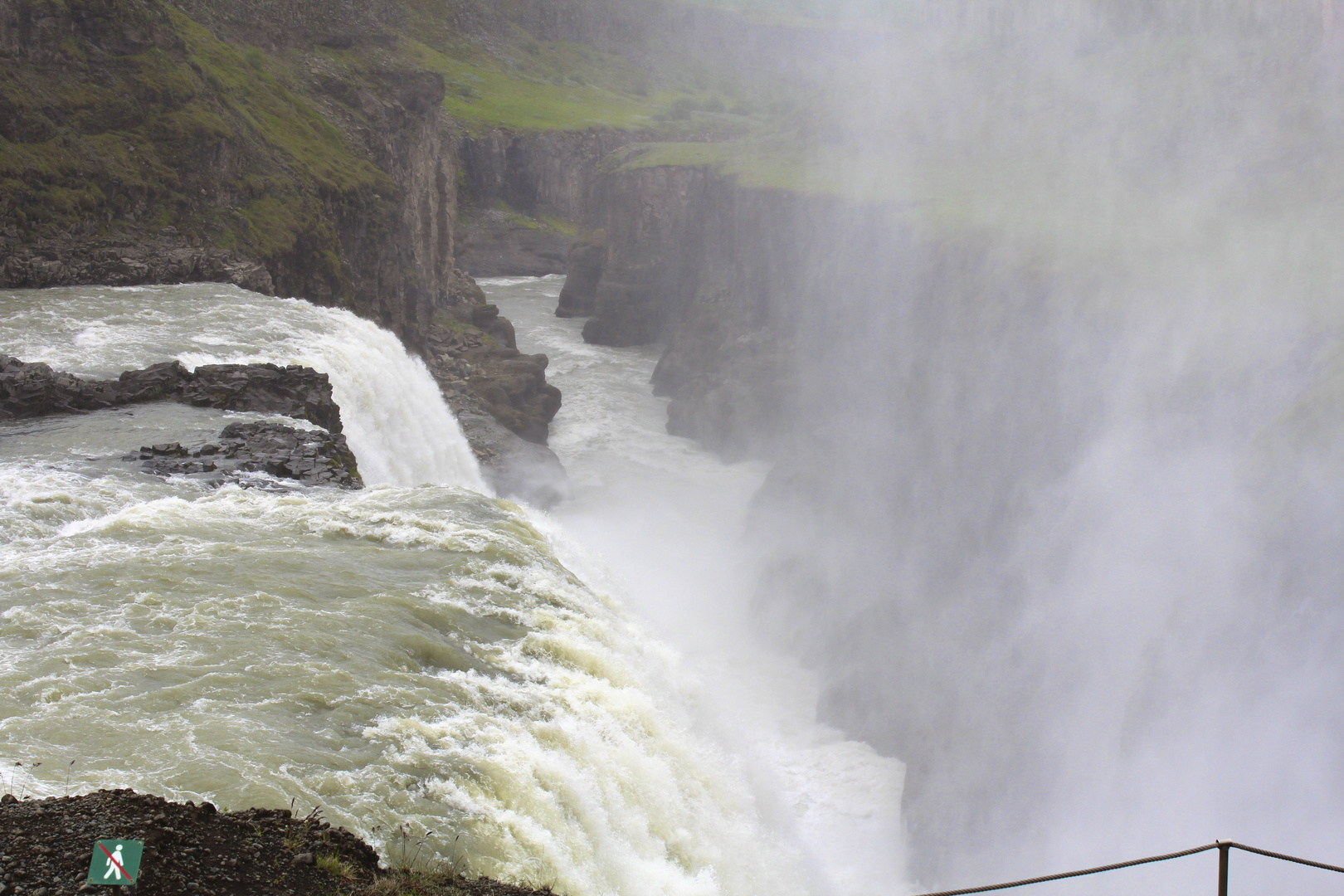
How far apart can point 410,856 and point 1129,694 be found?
44.5 feet

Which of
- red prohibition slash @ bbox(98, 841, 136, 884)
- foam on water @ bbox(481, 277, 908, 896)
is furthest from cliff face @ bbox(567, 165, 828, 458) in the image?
red prohibition slash @ bbox(98, 841, 136, 884)

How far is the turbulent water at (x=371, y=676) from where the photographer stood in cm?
897

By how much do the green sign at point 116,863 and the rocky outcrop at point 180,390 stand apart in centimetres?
1365

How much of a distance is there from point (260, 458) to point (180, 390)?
3.71m

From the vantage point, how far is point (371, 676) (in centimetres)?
1082

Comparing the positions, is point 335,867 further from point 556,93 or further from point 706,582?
point 556,93

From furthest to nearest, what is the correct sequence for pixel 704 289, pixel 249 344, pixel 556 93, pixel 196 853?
pixel 556 93 → pixel 704 289 → pixel 249 344 → pixel 196 853

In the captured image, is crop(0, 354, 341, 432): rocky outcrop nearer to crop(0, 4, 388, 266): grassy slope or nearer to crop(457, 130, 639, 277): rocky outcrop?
crop(0, 4, 388, 266): grassy slope

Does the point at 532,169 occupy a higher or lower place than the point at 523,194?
higher

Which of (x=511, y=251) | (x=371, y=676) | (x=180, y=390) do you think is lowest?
(x=371, y=676)

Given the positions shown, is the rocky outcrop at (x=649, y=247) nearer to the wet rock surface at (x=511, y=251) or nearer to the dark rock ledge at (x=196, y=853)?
the wet rock surface at (x=511, y=251)

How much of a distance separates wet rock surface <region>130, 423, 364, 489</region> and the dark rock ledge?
9206 mm

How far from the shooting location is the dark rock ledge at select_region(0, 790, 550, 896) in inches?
235

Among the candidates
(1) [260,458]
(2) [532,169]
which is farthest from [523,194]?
(1) [260,458]
